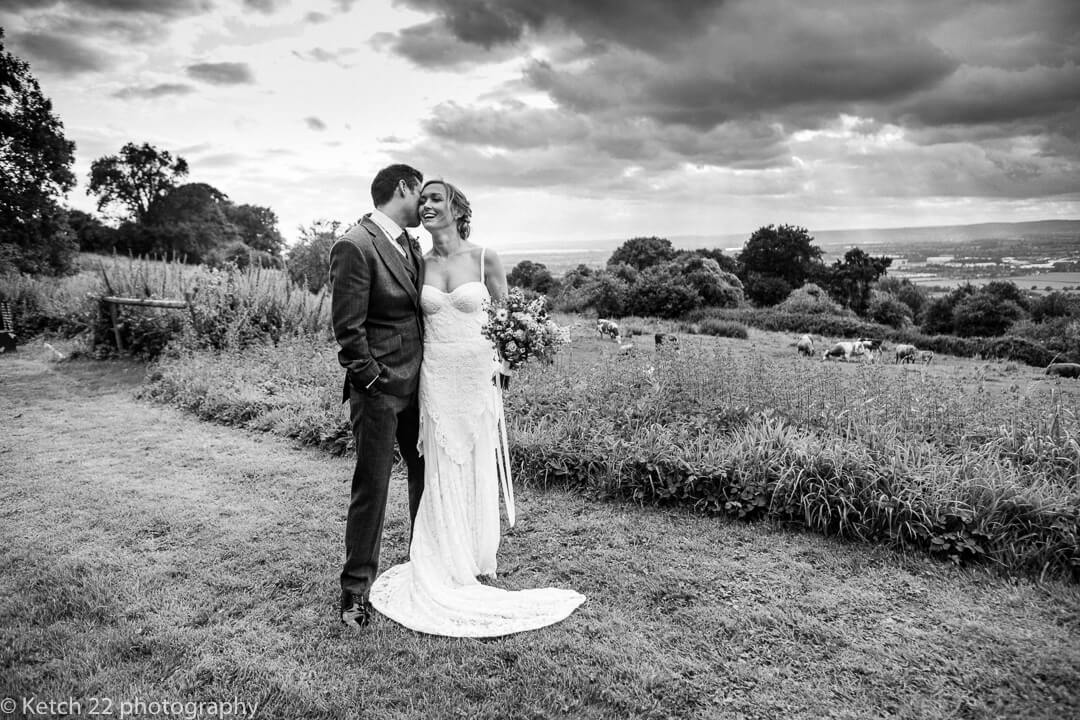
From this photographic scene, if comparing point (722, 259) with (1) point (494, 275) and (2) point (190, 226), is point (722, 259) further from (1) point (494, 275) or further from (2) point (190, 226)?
(1) point (494, 275)

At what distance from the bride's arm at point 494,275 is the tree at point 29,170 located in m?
26.4

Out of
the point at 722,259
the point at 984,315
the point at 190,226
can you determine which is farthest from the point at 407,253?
the point at 190,226

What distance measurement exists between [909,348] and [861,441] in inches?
363

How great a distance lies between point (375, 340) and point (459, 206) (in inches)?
43.8

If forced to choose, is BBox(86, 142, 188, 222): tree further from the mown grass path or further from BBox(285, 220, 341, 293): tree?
the mown grass path

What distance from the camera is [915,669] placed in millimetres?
3164

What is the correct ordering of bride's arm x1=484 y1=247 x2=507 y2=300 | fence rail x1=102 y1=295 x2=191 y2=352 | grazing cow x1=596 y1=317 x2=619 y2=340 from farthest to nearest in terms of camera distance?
grazing cow x1=596 y1=317 x2=619 y2=340
fence rail x1=102 y1=295 x2=191 y2=352
bride's arm x1=484 y1=247 x2=507 y2=300

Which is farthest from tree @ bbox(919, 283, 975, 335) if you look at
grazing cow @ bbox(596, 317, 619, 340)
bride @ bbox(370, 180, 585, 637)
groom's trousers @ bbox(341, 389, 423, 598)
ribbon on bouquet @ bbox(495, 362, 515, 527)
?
groom's trousers @ bbox(341, 389, 423, 598)

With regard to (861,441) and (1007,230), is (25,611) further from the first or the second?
(1007,230)

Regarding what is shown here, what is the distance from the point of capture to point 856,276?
4041cm

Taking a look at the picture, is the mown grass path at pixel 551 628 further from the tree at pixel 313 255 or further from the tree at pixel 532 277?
the tree at pixel 532 277

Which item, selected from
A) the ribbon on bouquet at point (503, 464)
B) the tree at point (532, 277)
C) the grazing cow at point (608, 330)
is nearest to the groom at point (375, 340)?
the ribbon on bouquet at point (503, 464)

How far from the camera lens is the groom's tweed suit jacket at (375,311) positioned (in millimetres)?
3400

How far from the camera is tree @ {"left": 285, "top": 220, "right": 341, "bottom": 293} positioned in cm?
2025
